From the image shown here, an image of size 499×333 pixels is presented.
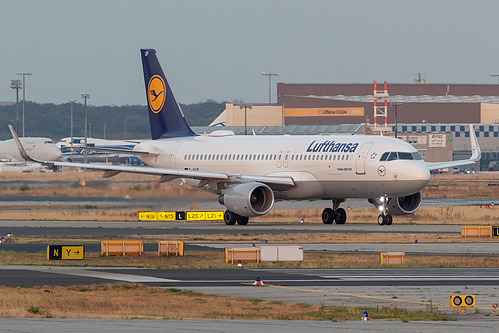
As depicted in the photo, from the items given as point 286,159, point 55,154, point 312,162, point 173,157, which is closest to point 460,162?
point 312,162

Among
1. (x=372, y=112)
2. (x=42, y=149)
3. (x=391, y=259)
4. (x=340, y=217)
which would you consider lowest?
(x=391, y=259)

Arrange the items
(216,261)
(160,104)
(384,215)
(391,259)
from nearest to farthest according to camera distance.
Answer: (391,259)
(216,261)
(384,215)
(160,104)

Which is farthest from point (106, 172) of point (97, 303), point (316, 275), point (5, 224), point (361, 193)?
point (97, 303)

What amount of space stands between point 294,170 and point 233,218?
4.44 meters

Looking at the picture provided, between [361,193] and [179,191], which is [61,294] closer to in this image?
[361,193]

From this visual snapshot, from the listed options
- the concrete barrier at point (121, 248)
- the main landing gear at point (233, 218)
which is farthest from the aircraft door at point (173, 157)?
the concrete barrier at point (121, 248)

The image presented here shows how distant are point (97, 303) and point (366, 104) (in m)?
163

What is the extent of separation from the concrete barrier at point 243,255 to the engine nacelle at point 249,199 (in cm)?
→ 1704

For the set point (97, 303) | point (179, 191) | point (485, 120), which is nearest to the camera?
point (97, 303)

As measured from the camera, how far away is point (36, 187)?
7025 cm

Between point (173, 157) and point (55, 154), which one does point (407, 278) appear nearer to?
point (173, 157)

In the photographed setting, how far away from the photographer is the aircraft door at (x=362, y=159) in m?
50.8

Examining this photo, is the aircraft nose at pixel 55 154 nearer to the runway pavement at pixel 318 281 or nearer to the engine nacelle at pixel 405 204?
the engine nacelle at pixel 405 204

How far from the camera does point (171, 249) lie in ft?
119
